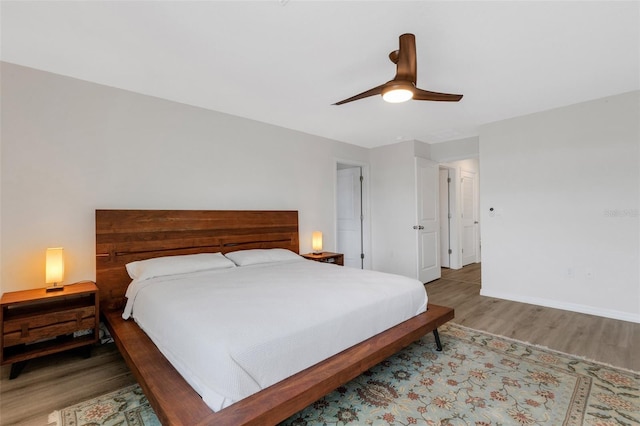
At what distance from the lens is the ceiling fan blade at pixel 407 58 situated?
6.15 ft

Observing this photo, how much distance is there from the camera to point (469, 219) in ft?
21.4

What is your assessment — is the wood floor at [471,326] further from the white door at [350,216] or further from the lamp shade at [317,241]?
the white door at [350,216]

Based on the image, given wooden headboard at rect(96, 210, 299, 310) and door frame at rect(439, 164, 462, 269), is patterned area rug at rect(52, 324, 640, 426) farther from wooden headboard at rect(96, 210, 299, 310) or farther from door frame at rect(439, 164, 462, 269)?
door frame at rect(439, 164, 462, 269)

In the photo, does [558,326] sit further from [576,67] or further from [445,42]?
[445,42]

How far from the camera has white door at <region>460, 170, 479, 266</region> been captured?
20.8 ft

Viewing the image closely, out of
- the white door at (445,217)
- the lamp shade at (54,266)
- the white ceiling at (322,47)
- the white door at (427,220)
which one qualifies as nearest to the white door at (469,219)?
the white door at (445,217)

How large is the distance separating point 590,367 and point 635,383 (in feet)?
0.78

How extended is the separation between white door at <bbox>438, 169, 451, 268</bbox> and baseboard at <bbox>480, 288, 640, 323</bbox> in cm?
203

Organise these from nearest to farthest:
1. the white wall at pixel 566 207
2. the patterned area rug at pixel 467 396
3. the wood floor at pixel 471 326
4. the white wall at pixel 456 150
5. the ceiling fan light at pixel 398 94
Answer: the patterned area rug at pixel 467 396
the wood floor at pixel 471 326
the ceiling fan light at pixel 398 94
the white wall at pixel 566 207
the white wall at pixel 456 150

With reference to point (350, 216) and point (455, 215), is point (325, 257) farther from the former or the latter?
point (455, 215)

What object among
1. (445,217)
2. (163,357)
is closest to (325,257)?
(163,357)

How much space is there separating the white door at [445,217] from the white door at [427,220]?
0.91 m

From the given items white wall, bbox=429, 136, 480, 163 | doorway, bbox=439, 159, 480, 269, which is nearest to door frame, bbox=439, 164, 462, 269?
doorway, bbox=439, 159, 480, 269

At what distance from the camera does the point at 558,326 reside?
3.00 m
